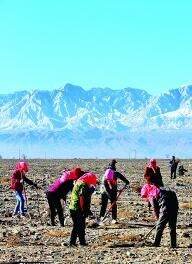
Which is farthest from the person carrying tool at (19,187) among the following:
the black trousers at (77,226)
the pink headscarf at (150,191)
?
the black trousers at (77,226)

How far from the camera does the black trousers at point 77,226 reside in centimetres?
1783

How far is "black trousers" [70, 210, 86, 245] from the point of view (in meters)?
17.8

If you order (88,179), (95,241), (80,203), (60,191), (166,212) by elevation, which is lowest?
(95,241)

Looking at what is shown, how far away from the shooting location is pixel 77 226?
17.9 metres

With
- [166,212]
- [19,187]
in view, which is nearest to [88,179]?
[166,212]

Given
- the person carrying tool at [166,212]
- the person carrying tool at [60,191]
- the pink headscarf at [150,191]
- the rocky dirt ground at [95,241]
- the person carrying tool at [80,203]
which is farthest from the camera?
the person carrying tool at [60,191]

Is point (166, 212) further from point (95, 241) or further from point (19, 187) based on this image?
point (19, 187)

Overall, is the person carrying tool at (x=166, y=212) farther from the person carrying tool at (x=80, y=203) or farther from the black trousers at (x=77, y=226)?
the black trousers at (x=77, y=226)

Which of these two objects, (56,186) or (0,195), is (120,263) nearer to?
(56,186)

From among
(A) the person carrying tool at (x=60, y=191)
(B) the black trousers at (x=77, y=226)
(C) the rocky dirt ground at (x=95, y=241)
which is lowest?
(C) the rocky dirt ground at (x=95, y=241)

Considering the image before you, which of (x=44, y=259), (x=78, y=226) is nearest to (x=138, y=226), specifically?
(x=78, y=226)

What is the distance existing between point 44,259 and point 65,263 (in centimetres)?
71

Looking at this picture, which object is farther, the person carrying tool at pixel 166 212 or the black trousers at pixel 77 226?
the black trousers at pixel 77 226

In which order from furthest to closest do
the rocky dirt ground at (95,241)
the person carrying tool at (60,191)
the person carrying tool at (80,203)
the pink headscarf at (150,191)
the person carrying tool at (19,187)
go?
the person carrying tool at (19,187), the person carrying tool at (60,191), the pink headscarf at (150,191), the person carrying tool at (80,203), the rocky dirt ground at (95,241)
